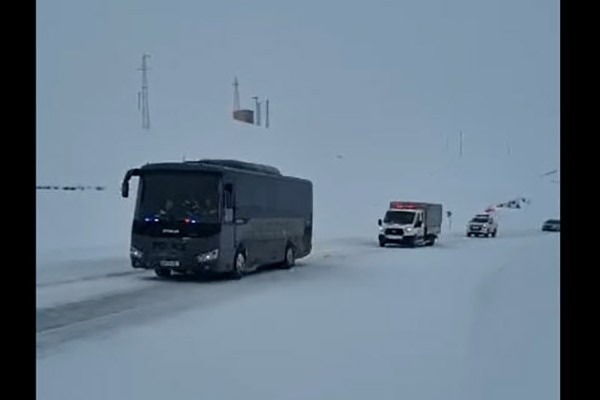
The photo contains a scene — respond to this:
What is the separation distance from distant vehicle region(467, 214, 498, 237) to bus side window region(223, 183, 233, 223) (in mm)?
5657

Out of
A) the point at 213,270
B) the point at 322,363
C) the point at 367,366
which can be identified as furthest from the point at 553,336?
the point at 213,270

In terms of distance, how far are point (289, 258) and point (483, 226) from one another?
6.20 meters

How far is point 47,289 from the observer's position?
8.84 meters

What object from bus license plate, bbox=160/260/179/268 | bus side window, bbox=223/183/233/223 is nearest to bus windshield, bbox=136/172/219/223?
bus side window, bbox=223/183/233/223

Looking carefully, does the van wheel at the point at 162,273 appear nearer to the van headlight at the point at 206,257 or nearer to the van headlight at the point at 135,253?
the van headlight at the point at 135,253

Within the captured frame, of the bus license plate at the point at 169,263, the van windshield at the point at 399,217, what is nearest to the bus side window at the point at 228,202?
the bus license plate at the point at 169,263

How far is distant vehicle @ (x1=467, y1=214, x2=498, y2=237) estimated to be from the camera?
49.3 ft

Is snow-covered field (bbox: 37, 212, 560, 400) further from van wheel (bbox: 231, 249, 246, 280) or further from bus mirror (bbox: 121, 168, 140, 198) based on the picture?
bus mirror (bbox: 121, 168, 140, 198)

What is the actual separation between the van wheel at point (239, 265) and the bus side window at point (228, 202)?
1.93ft

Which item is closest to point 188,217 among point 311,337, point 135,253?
point 135,253

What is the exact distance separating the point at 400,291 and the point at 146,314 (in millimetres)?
2824

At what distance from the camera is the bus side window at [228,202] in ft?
33.5

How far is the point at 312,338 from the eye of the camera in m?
5.36

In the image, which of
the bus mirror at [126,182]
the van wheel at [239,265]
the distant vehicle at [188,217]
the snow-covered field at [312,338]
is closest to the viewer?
the snow-covered field at [312,338]
